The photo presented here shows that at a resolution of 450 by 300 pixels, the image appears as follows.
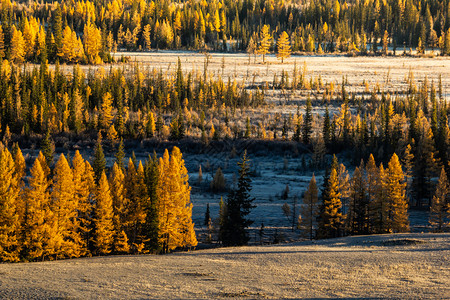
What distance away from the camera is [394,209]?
169 feet

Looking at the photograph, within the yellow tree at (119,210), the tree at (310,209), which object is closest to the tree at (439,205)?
the tree at (310,209)

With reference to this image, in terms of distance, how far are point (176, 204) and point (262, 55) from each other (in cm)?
11882

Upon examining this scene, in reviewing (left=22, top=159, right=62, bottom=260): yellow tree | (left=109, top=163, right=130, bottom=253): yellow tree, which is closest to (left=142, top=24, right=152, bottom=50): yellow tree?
(left=109, top=163, right=130, bottom=253): yellow tree

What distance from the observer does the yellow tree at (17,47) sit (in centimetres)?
13012

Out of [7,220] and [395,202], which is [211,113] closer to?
[395,202]

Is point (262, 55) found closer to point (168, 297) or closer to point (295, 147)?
point (295, 147)

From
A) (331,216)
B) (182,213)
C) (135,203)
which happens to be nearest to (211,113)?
(331,216)

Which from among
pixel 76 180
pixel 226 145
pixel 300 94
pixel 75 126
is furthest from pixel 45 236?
pixel 300 94

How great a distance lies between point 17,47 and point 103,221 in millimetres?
102400

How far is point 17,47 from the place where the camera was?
431 feet

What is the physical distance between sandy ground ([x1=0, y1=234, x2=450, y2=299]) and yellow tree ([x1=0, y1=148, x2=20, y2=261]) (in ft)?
18.5

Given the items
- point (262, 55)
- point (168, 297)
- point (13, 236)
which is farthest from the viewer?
point (262, 55)

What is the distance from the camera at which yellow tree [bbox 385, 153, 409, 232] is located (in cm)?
5000

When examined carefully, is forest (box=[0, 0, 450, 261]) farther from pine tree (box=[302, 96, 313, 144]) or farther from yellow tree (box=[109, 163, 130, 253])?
pine tree (box=[302, 96, 313, 144])
